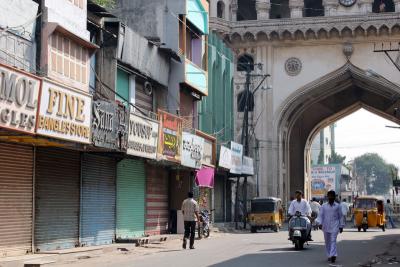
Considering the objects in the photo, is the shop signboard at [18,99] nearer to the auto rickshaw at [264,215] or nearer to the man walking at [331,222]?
the man walking at [331,222]

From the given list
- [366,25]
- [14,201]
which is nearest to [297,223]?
[14,201]

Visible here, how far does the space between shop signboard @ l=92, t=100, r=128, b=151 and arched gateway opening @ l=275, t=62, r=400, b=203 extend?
26345 millimetres

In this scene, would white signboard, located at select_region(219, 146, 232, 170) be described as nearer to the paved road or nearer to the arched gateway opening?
the arched gateway opening

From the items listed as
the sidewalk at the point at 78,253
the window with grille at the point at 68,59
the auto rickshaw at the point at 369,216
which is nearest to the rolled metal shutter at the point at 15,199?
the sidewalk at the point at 78,253

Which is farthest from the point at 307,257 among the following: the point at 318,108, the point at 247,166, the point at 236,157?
the point at 318,108

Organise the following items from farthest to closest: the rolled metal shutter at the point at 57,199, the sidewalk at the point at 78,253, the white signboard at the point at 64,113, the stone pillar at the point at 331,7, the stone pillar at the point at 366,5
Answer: the stone pillar at the point at 331,7
the stone pillar at the point at 366,5
the rolled metal shutter at the point at 57,199
the white signboard at the point at 64,113
the sidewalk at the point at 78,253

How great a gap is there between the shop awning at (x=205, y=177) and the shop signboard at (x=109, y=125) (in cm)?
964

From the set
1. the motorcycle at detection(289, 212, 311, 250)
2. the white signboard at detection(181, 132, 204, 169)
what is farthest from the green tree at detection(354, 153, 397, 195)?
the motorcycle at detection(289, 212, 311, 250)

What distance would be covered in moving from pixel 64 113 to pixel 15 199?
2.13m

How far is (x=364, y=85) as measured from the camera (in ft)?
146

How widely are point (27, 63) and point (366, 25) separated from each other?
30.4 m

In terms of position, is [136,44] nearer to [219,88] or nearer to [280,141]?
[219,88]

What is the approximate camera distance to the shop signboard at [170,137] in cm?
2212

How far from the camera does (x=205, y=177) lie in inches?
1144
